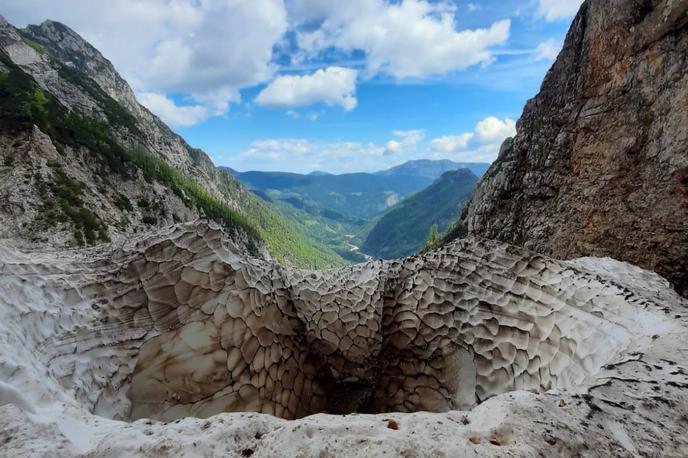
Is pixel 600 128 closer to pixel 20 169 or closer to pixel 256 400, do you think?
pixel 256 400

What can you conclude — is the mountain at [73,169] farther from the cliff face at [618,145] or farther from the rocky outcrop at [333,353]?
the rocky outcrop at [333,353]

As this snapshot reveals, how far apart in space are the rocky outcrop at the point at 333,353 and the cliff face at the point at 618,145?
21.1ft

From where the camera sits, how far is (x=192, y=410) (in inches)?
247

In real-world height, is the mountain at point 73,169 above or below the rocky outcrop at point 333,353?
above

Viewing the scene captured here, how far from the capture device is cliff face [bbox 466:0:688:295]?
12516 mm

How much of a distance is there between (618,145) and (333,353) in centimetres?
1352

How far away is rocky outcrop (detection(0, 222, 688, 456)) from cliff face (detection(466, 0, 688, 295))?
21.1 ft

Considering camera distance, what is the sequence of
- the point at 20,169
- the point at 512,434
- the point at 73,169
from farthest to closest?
the point at 73,169 → the point at 20,169 → the point at 512,434

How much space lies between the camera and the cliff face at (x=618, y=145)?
12516 millimetres

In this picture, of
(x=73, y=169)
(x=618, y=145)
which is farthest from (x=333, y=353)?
(x=73, y=169)

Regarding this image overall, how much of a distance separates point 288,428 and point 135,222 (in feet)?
233

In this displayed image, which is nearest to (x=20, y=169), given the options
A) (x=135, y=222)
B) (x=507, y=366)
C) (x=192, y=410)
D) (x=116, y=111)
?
(x=135, y=222)

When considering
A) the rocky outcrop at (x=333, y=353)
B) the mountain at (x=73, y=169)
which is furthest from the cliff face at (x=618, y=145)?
the mountain at (x=73, y=169)

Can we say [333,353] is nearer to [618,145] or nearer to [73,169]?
[618,145]
